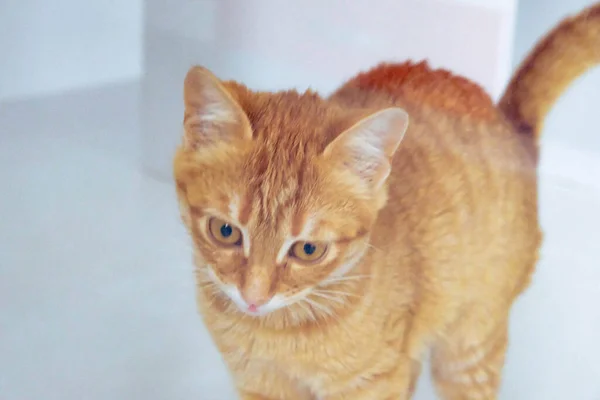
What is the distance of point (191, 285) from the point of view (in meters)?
0.80

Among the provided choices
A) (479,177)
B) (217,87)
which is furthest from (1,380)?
(479,177)

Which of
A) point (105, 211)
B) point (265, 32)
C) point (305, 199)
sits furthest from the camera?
point (105, 211)

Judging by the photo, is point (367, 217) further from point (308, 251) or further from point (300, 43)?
point (300, 43)

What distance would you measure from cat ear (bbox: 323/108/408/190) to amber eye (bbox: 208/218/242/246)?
0.37 ft

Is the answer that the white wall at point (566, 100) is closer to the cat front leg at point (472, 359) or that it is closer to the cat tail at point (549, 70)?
the cat tail at point (549, 70)

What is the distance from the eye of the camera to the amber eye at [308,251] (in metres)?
0.63

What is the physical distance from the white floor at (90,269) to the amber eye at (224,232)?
0.16m

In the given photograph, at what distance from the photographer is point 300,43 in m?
0.76

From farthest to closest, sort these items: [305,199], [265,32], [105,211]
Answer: [105,211] < [265,32] < [305,199]

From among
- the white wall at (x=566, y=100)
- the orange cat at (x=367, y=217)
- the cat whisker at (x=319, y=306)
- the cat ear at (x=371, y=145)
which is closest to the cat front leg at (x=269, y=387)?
the orange cat at (x=367, y=217)

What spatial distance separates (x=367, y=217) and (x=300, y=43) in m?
0.23

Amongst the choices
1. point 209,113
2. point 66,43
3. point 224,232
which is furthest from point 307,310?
point 66,43

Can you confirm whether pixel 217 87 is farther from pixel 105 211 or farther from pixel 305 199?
pixel 105 211

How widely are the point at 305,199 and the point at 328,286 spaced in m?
0.09
